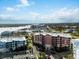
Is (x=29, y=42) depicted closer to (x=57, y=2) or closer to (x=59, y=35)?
(x=59, y=35)

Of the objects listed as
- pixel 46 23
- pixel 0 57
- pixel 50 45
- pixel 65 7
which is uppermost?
pixel 65 7

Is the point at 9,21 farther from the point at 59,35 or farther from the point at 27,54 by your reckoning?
the point at 59,35

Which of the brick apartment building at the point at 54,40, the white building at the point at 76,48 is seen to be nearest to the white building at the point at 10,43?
the brick apartment building at the point at 54,40

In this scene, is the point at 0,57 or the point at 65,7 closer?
the point at 0,57

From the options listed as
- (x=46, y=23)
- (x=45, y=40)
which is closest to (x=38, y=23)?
(x=46, y=23)

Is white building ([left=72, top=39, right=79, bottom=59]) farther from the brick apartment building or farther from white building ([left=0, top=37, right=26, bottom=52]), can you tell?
white building ([left=0, top=37, right=26, bottom=52])

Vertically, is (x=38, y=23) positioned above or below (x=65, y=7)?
A: below

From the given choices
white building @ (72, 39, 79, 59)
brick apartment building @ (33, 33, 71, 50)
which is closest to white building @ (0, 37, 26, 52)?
brick apartment building @ (33, 33, 71, 50)
